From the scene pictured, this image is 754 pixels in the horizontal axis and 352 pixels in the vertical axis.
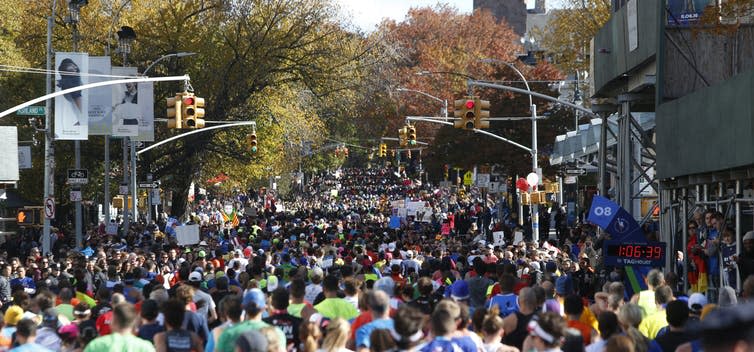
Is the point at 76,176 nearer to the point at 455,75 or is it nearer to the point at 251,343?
the point at 251,343

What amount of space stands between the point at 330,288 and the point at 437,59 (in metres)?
87.9

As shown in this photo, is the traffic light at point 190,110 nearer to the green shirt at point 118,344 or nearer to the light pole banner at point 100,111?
the light pole banner at point 100,111

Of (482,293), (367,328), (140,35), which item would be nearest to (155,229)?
(140,35)

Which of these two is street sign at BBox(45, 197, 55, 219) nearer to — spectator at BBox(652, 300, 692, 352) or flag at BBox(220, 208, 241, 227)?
flag at BBox(220, 208, 241, 227)

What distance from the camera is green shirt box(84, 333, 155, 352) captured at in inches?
337

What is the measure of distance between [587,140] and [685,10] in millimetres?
13855

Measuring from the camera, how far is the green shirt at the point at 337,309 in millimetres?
11547

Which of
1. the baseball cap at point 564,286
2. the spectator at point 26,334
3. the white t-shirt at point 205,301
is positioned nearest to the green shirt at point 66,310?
the white t-shirt at point 205,301

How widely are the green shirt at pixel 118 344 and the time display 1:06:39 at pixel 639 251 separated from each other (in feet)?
38.6

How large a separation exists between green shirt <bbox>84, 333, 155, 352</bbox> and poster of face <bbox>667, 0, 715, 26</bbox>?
19024mm

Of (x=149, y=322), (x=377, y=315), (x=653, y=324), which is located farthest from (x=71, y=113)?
(x=377, y=315)

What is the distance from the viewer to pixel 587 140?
132 feet

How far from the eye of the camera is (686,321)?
9.48 m

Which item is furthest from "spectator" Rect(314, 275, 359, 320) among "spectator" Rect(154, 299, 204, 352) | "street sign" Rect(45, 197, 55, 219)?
"street sign" Rect(45, 197, 55, 219)
